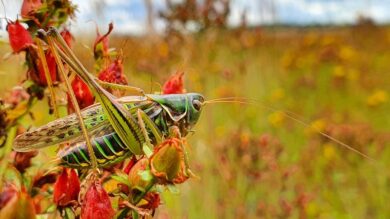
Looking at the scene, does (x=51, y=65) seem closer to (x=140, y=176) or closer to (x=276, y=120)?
(x=140, y=176)

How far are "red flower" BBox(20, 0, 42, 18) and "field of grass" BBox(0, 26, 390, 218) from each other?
0.28 ft

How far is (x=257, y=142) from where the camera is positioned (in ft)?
7.36

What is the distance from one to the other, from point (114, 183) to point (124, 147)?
61 millimetres

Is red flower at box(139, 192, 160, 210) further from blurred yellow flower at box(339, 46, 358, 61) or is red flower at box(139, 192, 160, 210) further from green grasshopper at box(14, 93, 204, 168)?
blurred yellow flower at box(339, 46, 358, 61)

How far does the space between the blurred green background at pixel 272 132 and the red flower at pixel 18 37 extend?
5cm

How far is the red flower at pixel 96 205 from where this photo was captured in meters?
0.70

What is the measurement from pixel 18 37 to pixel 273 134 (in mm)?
3517

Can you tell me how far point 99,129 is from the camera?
A: 2.77 feet

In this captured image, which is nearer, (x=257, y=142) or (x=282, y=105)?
(x=257, y=142)

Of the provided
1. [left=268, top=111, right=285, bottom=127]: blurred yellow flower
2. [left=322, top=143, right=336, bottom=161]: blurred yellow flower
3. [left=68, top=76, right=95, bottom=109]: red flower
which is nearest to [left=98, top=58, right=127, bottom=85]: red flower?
[left=68, top=76, right=95, bottom=109]: red flower

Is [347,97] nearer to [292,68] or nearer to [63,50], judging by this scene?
[292,68]

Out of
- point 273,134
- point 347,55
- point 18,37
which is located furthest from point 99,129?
point 347,55

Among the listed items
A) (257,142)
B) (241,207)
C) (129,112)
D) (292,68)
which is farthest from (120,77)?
(292,68)

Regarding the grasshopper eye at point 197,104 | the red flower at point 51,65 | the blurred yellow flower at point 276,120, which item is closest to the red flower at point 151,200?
the grasshopper eye at point 197,104
